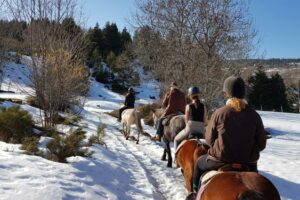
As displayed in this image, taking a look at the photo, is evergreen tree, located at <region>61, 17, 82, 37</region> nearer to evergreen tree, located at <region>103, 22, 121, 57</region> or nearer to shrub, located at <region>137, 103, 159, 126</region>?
shrub, located at <region>137, 103, 159, 126</region>

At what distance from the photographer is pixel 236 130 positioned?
16.0 feet

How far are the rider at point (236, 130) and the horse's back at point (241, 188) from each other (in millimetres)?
524

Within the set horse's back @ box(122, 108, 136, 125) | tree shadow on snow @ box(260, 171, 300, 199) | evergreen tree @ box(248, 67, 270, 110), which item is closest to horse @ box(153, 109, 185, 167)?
tree shadow on snow @ box(260, 171, 300, 199)

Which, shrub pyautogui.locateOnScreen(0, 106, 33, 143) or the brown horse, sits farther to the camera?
shrub pyautogui.locateOnScreen(0, 106, 33, 143)

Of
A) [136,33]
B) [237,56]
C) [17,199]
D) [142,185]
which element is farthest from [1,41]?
[17,199]

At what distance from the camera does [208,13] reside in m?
→ 19.2

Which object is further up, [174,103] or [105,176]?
[174,103]

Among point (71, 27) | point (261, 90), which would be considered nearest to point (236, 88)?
point (71, 27)

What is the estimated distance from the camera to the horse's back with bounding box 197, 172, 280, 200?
385 cm

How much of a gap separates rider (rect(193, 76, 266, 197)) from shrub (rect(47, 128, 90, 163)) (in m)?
4.49

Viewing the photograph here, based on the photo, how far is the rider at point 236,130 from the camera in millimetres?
4863

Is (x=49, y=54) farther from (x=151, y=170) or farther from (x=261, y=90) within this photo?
(x=261, y=90)

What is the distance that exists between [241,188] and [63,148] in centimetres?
561

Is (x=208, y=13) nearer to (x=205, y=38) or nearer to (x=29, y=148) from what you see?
(x=205, y=38)
